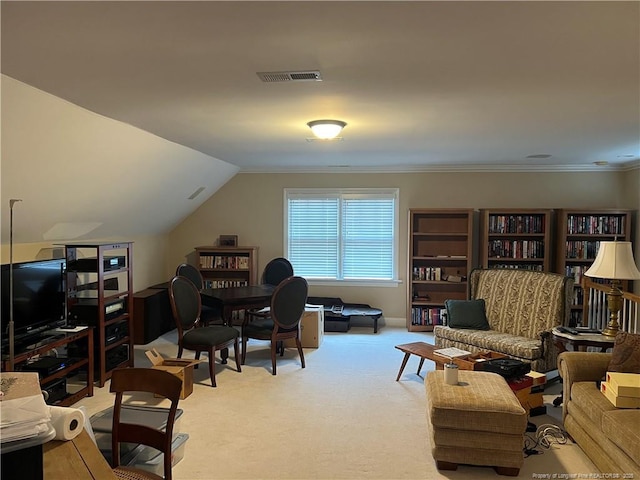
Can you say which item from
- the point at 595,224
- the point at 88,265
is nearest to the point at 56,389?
the point at 88,265

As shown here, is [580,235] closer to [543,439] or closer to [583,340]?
[583,340]

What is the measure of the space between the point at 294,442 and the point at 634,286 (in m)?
5.14

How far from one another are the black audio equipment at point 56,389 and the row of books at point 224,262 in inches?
125

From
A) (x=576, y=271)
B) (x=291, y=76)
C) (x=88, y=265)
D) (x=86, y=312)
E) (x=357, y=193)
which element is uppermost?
(x=291, y=76)

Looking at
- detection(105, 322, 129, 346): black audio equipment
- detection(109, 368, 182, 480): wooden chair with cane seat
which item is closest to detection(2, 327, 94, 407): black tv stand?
detection(105, 322, 129, 346): black audio equipment

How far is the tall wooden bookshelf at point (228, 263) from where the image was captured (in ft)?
21.9

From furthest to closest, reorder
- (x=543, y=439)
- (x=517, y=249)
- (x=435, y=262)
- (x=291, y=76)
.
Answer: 1. (x=435, y=262)
2. (x=517, y=249)
3. (x=543, y=439)
4. (x=291, y=76)

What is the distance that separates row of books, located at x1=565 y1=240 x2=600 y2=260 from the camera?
616cm

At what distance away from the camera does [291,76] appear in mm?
2365

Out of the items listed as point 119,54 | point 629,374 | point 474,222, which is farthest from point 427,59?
point 474,222

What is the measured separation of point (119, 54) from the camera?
6.77ft

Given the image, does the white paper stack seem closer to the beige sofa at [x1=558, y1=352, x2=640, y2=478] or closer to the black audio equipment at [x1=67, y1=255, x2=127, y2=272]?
the beige sofa at [x1=558, y1=352, x2=640, y2=478]

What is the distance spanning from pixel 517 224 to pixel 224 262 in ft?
13.6

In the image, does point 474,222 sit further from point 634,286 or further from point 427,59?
point 427,59
